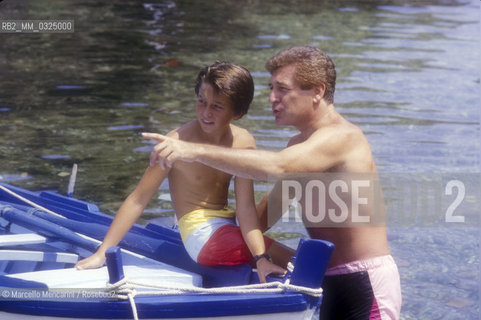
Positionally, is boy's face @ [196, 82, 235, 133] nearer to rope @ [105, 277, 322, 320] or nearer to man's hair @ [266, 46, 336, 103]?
man's hair @ [266, 46, 336, 103]

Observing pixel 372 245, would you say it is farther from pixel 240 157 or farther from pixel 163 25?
pixel 163 25

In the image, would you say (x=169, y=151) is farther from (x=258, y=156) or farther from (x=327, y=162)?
(x=327, y=162)

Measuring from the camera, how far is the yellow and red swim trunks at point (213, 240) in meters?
3.81

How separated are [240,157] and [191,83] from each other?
7.70 metres

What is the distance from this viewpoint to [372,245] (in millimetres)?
3496

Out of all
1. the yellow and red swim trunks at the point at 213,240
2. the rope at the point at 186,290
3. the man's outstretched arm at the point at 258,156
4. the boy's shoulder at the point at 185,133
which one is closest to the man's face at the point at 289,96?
the man's outstretched arm at the point at 258,156

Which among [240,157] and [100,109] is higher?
[240,157]

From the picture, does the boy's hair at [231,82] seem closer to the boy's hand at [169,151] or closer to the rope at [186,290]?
the boy's hand at [169,151]

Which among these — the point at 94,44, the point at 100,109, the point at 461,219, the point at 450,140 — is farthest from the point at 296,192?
the point at 94,44

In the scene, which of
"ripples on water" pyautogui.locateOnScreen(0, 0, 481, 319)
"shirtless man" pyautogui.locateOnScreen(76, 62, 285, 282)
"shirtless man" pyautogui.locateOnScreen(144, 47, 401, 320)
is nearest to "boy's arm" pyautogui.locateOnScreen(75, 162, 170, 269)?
"shirtless man" pyautogui.locateOnScreen(76, 62, 285, 282)

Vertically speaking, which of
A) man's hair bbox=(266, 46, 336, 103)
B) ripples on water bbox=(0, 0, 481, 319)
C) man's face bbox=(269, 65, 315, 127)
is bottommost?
ripples on water bbox=(0, 0, 481, 319)

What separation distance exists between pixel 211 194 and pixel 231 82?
0.66m

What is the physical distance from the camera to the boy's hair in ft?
12.2

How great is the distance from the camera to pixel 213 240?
381 cm
